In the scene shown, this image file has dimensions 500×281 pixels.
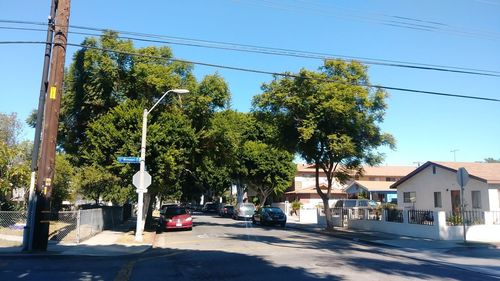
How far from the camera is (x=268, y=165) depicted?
1950 inches

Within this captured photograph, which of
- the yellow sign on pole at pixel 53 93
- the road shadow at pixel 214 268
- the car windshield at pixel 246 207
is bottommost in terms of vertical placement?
the road shadow at pixel 214 268

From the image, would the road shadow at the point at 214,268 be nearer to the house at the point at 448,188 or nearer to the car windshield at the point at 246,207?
the house at the point at 448,188

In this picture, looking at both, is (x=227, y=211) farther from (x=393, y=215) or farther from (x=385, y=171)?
(x=393, y=215)

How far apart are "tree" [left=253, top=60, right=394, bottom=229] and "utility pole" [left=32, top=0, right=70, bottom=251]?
11977mm

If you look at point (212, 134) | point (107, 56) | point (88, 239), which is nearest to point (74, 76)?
point (107, 56)

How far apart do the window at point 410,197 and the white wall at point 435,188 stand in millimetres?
215

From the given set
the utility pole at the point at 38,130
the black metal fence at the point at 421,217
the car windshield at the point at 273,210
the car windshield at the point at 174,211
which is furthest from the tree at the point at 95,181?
the black metal fence at the point at 421,217

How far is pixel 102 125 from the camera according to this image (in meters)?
24.3

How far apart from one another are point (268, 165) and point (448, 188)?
23.3 meters

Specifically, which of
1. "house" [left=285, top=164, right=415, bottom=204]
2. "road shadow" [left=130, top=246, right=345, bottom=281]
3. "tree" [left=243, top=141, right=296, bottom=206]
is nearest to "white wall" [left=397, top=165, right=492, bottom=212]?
"road shadow" [left=130, top=246, right=345, bottom=281]

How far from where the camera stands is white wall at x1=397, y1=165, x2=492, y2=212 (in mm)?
26250

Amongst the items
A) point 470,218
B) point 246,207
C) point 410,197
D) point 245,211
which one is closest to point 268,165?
point 246,207

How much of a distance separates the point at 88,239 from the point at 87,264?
26.3 ft

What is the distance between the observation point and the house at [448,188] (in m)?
25.5
